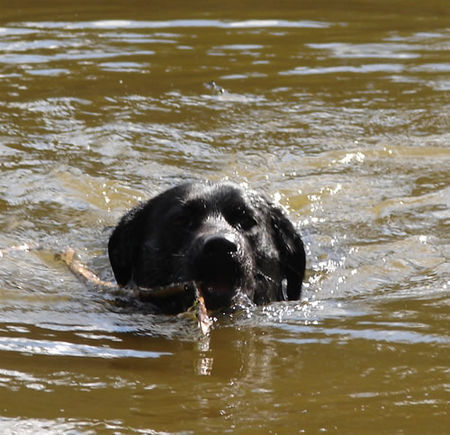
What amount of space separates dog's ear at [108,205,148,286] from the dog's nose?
3.24 ft

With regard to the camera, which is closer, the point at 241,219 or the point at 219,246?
the point at 219,246

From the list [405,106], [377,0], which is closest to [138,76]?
[405,106]

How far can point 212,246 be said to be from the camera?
531cm

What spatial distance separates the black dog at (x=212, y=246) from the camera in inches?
214

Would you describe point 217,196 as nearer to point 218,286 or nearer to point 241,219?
point 241,219

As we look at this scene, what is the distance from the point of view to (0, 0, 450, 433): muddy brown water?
3959mm

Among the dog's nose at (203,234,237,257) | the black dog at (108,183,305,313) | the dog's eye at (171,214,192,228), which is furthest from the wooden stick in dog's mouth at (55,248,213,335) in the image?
the dog's eye at (171,214,192,228)

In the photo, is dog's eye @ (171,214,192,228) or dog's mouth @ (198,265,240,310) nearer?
dog's mouth @ (198,265,240,310)

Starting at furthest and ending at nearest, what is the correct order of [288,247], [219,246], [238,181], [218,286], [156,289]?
[238,181] → [288,247] → [156,289] → [218,286] → [219,246]

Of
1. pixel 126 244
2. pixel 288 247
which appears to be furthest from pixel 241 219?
pixel 126 244

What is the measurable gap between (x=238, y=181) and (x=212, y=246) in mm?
3061

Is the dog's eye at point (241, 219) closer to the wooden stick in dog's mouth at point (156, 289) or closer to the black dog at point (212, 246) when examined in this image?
the black dog at point (212, 246)

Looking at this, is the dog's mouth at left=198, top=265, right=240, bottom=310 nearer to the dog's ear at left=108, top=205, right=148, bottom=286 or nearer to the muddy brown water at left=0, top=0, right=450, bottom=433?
the muddy brown water at left=0, top=0, right=450, bottom=433

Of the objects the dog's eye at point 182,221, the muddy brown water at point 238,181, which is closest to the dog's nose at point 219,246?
the muddy brown water at point 238,181
